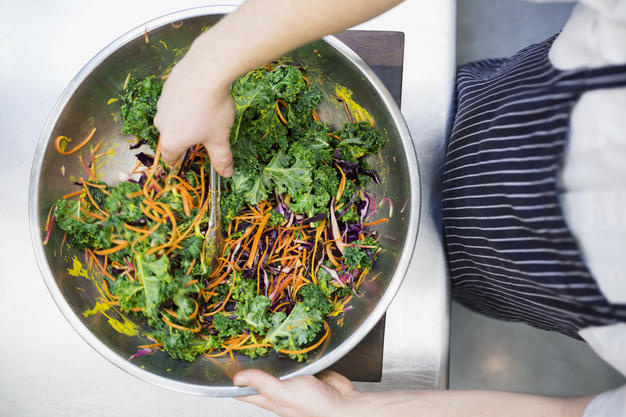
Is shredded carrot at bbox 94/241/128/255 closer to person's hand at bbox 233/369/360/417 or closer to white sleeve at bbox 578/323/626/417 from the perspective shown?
person's hand at bbox 233/369/360/417

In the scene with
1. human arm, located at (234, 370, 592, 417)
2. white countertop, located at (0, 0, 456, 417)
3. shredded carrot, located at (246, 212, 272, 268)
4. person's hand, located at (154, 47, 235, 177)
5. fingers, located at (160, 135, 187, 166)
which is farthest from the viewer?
white countertop, located at (0, 0, 456, 417)

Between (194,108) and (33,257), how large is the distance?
1012 mm

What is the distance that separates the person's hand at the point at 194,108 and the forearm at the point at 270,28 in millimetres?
22

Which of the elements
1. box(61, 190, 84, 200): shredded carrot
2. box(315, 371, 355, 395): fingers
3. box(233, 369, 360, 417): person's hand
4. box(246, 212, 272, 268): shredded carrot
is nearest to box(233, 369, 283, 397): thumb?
box(233, 369, 360, 417): person's hand

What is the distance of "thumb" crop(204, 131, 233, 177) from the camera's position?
0.97 metres

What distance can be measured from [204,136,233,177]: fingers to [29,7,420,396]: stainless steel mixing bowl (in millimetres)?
393

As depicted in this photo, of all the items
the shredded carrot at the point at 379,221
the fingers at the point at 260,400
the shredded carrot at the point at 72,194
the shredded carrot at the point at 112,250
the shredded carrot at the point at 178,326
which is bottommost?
the fingers at the point at 260,400

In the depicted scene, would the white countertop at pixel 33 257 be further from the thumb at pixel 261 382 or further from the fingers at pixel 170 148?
the fingers at pixel 170 148

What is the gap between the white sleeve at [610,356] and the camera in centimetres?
84

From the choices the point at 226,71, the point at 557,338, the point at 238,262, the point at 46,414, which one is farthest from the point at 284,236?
the point at 557,338

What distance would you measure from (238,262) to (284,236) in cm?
17

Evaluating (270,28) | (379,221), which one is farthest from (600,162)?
(270,28)

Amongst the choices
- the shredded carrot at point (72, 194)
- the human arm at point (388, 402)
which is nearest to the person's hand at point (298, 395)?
the human arm at point (388, 402)

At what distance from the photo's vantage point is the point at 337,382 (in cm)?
116
